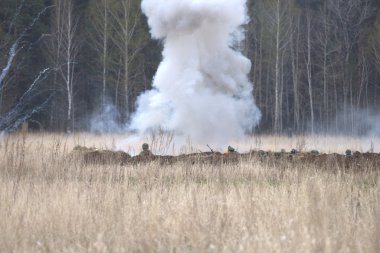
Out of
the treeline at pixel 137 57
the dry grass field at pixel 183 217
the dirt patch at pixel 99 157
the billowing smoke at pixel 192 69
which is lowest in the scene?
the dry grass field at pixel 183 217

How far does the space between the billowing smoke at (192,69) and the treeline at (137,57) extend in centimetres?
1250

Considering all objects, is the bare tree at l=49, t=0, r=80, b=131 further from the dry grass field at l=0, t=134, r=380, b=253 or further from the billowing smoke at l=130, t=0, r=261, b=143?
the dry grass field at l=0, t=134, r=380, b=253

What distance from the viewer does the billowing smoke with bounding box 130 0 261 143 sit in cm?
1617

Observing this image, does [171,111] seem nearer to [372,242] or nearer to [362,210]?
[362,210]

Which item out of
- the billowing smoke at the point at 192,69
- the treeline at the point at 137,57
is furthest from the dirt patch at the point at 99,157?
the treeline at the point at 137,57

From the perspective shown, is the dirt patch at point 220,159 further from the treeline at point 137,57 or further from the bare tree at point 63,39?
the bare tree at point 63,39

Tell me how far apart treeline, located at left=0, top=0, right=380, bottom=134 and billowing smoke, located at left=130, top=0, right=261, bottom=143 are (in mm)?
12497

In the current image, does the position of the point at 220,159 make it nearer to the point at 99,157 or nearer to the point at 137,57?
the point at 99,157

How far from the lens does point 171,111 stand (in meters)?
16.4

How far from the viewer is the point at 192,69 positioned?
647 inches

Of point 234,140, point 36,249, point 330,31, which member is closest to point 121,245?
point 36,249

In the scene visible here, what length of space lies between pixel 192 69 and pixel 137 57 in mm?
16207

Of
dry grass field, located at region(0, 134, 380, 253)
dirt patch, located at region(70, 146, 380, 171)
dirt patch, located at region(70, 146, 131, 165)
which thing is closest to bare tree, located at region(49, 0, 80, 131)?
dirt patch, located at region(70, 146, 131, 165)

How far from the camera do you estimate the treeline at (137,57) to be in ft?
101
